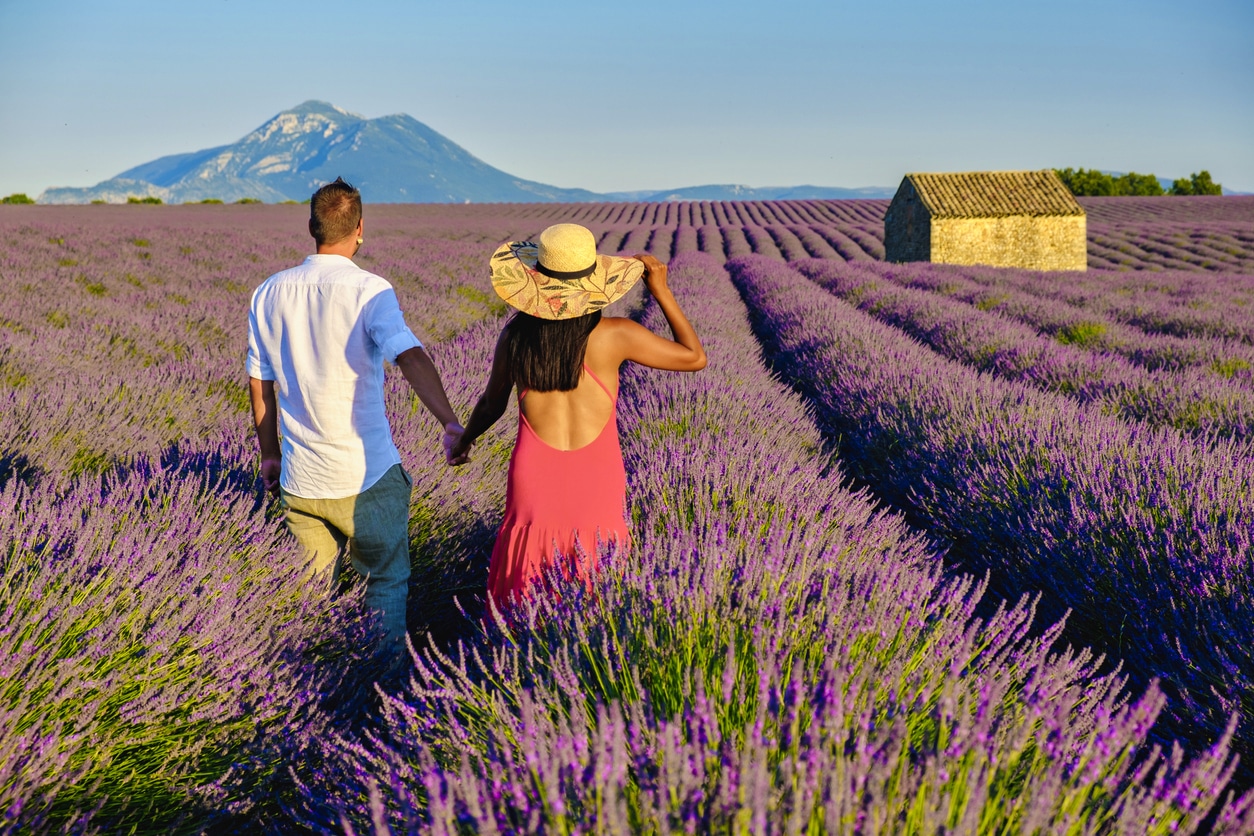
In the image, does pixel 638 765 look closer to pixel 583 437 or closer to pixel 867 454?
pixel 583 437

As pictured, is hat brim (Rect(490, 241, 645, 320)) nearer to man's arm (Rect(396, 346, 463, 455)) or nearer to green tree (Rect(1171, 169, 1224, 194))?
man's arm (Rect(396, 346, 463, 455))

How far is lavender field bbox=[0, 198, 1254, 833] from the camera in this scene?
39.1 inches

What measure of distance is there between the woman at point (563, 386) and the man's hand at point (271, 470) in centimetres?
56

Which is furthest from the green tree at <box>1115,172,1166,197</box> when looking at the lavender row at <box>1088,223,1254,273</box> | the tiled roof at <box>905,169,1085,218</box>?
the tiled roof at <box>905,169,1085,218</box>

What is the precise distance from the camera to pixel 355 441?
213cm

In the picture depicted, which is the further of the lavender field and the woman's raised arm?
the woman's raised arm

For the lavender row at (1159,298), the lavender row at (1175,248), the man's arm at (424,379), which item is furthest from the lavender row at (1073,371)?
the lavender row at (1175,248)

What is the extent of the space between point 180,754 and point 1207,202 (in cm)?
5838

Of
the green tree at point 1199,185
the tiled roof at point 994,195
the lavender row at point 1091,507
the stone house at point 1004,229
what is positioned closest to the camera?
the lavender row at point 1091,507

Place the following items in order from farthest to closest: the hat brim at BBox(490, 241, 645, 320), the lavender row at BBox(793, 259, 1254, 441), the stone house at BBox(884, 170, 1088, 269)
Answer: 1. the stone house at BBox(884, 170, 1088, 269)
2. the lavender row at BBox(793, 259, 1254, 441)
3. the hat brim at BBox(490, 241, 645, 320)

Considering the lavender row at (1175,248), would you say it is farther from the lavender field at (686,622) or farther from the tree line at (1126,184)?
the tree line at (1126,184)

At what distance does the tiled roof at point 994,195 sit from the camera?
2180 centimetres

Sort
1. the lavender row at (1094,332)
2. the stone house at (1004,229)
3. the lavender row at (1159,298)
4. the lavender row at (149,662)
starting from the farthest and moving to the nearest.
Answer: the stone house at (1004,229)
the lavender row at (1159,298)
the lavender row at (1094,332)
the lavender row at (149,662)

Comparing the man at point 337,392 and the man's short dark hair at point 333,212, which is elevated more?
the man's short dark hair at point 333,212
